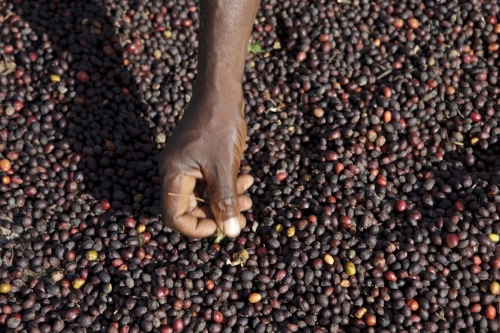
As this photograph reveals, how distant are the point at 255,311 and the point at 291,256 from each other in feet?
1.34

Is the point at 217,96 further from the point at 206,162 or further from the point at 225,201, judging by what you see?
the point at 225,201

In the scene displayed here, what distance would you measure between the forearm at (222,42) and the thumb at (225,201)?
49 centimetres

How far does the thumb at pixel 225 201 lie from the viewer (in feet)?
11.1

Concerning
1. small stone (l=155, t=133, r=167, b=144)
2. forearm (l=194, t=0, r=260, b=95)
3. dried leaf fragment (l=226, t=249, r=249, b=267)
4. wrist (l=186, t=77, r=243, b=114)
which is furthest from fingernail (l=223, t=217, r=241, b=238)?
small stone (l=155, t=133, r=167, b=144)

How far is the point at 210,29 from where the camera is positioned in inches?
133

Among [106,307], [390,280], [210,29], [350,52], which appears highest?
[210,29]

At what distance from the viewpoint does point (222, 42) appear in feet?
11.2

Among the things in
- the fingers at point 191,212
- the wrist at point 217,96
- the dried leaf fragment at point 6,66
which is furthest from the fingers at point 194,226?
the dried leaf fragment at point 6,66

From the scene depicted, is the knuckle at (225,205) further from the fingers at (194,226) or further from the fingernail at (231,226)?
the fingers at (194,226)

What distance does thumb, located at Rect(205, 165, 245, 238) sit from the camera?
339 centimetres

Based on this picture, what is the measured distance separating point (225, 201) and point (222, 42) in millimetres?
882

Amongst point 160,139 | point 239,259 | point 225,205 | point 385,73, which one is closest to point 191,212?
point 225,205

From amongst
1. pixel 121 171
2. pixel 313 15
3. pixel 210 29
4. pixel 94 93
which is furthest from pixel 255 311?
pixel 313 15

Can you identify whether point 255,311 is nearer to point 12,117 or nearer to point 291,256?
point 291,256
